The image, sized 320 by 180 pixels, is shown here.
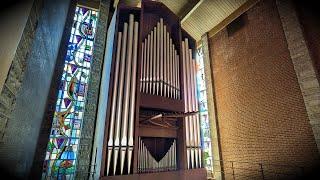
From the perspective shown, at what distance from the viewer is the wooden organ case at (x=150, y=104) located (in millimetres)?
3219

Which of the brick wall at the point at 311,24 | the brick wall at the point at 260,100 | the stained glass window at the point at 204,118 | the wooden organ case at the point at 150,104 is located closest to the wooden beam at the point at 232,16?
the brick wall at the point at 260,100

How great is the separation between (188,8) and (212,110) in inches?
153

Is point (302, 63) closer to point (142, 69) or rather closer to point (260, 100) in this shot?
point (260, 100)

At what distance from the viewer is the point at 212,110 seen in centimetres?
645

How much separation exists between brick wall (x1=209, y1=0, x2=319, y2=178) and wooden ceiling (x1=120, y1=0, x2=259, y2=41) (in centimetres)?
38

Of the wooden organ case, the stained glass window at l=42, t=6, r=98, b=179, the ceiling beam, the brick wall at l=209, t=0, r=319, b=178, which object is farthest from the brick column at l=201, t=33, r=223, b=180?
the stained glass window at l=42, t=6, r=98, b=179

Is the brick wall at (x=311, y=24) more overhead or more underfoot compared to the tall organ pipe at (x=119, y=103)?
more overhead

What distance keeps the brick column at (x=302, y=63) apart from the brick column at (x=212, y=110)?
8.64 ft

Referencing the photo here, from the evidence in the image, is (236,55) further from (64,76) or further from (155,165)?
(64,76)

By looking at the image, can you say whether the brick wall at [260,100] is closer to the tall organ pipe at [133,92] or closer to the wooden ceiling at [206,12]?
the wooden ceiling at [206,12]

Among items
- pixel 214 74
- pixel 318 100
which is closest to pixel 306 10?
pixel 318 100

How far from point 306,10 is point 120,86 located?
512 cm

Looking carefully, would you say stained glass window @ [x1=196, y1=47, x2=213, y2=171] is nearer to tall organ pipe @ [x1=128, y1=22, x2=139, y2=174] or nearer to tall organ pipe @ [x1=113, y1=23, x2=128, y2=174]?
tall organ pipe @ [x1=128, y1=22, x2=139, y2=174]

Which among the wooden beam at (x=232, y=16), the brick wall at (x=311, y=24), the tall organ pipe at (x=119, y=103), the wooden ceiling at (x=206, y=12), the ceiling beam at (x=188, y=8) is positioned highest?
the ceiling beam at (x=188, y=8)
